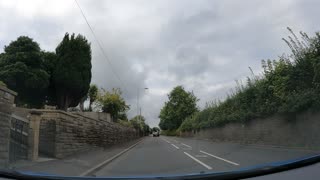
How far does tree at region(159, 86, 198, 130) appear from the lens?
102625 millimetres

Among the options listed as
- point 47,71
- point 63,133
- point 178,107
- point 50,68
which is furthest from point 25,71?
point 178,107

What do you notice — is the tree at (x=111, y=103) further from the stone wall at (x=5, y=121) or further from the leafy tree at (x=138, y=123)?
the stone wall at (x=5, y=121)

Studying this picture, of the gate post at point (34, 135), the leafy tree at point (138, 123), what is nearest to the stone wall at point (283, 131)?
the gate post at point (34, 135)

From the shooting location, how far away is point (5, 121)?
1445 cm

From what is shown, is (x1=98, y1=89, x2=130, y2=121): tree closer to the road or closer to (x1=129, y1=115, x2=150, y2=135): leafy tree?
(x1=129, y1=115, x2=150, y2=135): leafy tree

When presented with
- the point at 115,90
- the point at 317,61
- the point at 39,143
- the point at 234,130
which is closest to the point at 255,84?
the point at 234,130

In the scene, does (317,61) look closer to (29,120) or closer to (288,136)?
(288,136)

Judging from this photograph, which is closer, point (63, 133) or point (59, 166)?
point (59, 166)

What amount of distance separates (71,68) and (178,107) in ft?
239

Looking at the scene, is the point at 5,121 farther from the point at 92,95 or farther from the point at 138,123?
the point at 138,123

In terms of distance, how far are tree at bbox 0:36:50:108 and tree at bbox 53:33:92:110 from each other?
1291 millimetres

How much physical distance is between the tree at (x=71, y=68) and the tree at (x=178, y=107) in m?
61.2

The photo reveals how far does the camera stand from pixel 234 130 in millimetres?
44219

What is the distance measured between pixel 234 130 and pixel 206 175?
40768 millimetres
